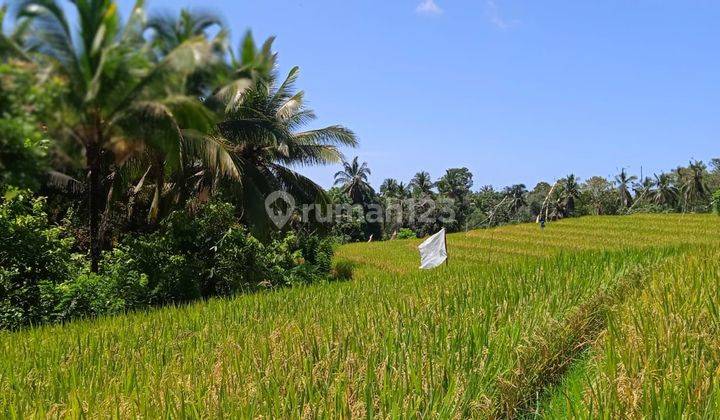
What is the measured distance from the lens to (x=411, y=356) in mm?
3236

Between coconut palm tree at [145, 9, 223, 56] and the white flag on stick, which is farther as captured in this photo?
the white flag on stick

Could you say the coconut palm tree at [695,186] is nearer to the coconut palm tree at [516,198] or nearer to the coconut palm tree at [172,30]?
the coconut palm tree at [516,198]

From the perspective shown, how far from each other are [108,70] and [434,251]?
526 inches

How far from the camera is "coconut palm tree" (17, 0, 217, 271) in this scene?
477 millimetres

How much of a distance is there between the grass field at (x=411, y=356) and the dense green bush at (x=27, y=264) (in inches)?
94.8

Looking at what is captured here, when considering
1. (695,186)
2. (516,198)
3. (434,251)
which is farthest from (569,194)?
(434,251)

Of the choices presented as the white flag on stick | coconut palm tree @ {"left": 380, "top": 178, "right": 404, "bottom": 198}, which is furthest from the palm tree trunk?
coconut palm tree @ {"left": 380, "top": 178, "right": 404, "bottom": 198}

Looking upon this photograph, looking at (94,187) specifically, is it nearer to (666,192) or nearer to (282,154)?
(282,154)

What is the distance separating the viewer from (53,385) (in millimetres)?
3197

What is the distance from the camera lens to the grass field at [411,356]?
2523 mm

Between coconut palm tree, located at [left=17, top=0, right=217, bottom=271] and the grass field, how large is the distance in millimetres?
1972

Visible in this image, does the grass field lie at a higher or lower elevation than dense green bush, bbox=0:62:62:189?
lower

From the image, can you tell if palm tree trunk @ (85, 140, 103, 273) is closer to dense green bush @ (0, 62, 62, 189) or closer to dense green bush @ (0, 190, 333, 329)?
dense green bush @ (0, 62, 62, 189)

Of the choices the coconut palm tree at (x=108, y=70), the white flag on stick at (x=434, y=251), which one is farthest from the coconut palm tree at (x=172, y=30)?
the white flag on stick at (x=434, y=251)
